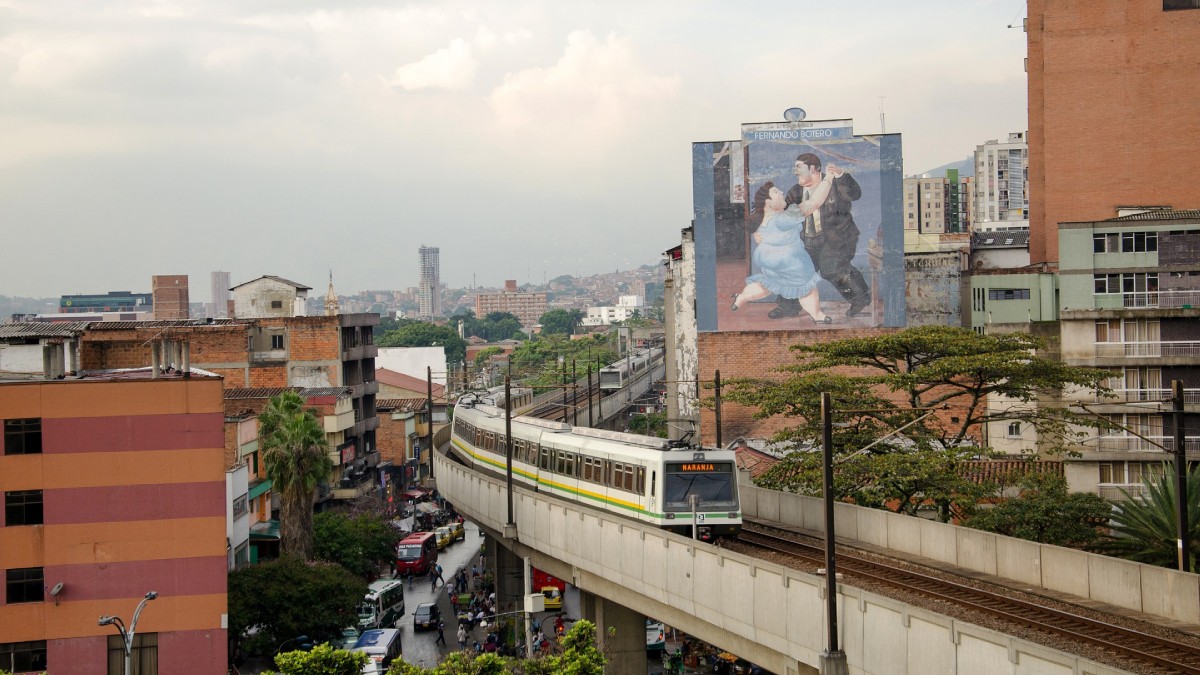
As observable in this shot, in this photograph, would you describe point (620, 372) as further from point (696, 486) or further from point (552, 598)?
point (696, 486)

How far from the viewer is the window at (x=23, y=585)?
98.3 feet

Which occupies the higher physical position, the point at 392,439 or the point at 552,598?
the point at 392,439

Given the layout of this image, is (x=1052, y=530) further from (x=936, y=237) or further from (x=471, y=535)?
(x=936, y=237)

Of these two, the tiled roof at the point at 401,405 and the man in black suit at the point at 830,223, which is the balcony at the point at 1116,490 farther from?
the tiled roof at the point at 401,405

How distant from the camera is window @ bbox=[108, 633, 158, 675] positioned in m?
30.3

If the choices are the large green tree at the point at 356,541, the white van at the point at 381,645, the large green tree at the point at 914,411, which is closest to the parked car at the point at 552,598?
the large green tree at the point at 356,541

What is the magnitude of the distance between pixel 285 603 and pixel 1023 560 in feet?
72.7

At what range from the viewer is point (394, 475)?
8594 centimetres

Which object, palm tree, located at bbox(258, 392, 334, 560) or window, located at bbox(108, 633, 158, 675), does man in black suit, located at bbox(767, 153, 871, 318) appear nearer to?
palm tree, located at bbox(258, 392, 334, 560)

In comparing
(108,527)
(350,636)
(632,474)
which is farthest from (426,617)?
(108,527)

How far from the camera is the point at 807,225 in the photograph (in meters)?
68.0

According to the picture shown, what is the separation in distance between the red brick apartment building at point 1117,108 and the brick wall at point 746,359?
13.9 m

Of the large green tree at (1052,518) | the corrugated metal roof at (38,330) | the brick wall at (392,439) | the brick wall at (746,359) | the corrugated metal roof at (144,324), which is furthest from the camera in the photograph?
the brick wall at (392,439)

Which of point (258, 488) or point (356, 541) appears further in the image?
point (356, 541)
